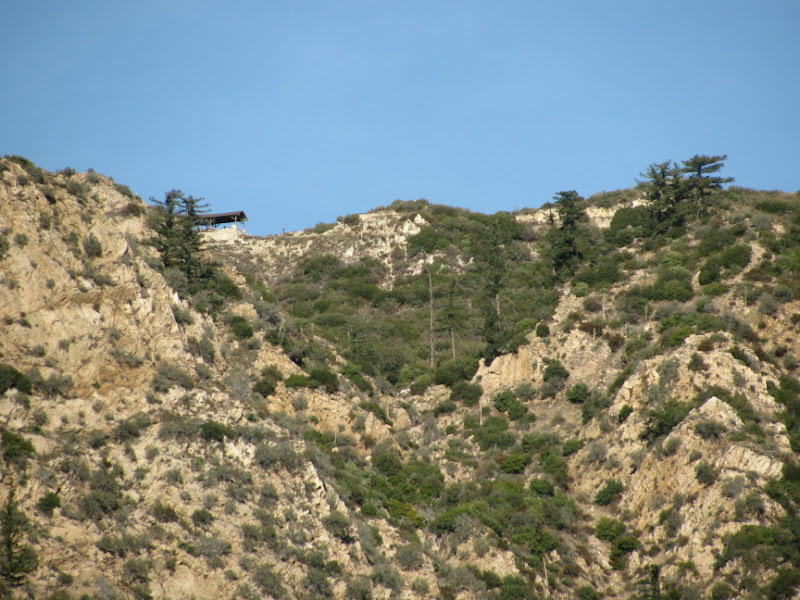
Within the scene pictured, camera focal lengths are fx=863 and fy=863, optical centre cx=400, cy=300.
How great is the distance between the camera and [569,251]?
241 feet

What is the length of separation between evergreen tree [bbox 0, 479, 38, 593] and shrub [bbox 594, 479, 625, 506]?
3065 cm

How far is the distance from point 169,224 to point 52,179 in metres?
12.1

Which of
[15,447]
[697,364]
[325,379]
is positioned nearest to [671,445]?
[697,364]

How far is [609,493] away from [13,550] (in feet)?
104

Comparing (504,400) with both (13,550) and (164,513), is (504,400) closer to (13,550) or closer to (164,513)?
(164,513)

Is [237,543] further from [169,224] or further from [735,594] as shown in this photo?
[169,224]

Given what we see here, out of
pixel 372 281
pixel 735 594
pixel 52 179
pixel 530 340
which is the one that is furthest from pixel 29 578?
pixel 372 281

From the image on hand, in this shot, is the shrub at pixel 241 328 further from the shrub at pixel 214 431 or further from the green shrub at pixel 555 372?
the green shrub at pixel 555 372

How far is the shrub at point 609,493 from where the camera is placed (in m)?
48.8

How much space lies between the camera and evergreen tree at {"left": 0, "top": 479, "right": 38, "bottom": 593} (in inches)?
1135

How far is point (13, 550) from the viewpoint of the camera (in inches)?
1166

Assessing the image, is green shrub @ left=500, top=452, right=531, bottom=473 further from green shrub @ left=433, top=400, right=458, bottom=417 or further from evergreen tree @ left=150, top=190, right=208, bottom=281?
evergreen tree @ left=150, top=190, right=208, bottom=281

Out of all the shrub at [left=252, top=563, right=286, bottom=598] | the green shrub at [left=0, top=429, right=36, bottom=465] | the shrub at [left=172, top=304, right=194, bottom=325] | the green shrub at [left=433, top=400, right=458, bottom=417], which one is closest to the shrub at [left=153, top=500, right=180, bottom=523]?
the shrub at [left=252, top=563, right=286, bottom=598]

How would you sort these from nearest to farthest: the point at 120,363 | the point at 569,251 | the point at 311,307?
the point at 120,363 < the point at 569,251 < the point at 311,307
